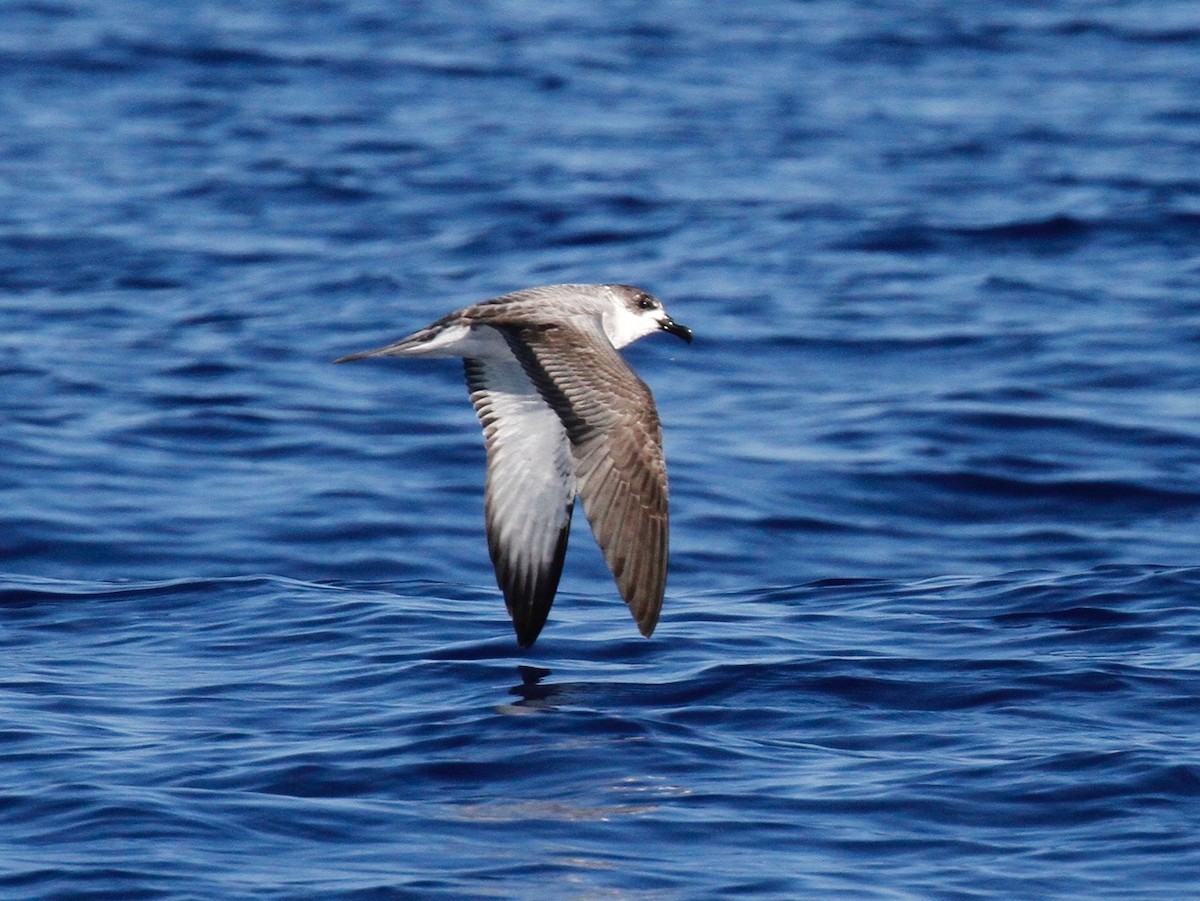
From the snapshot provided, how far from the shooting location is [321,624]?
28.2 ft

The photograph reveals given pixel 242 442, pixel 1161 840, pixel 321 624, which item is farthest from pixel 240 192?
pixel 1161 840

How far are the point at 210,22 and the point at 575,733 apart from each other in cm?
2060

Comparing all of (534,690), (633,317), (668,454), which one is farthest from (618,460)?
(668,454)

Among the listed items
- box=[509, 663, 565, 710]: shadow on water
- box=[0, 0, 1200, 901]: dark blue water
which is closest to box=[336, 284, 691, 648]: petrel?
box=[509, 663, 565, 710]: shadow on water

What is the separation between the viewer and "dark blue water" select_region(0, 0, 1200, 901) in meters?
6.22

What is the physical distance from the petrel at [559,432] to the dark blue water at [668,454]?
42 centimetres

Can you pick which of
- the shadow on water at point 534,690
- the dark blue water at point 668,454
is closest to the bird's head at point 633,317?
the dark blue water at point 668,454


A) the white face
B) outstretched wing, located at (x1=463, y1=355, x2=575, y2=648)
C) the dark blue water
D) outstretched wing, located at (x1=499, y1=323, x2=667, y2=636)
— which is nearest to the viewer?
the dark blue water

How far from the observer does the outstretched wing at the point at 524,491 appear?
8117mm

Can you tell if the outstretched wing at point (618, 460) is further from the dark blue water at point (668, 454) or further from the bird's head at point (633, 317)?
the bird's head at point (633, 317)

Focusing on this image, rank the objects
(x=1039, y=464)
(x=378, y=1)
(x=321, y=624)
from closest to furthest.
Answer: (x=321, y=624), (x=1039, y=464), (x=378, y=1)

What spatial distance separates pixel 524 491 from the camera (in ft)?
27.2

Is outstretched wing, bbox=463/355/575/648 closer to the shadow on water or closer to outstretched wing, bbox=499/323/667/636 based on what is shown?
the shadow on water

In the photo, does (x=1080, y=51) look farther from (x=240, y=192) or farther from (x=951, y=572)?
(x=951, y=572)
